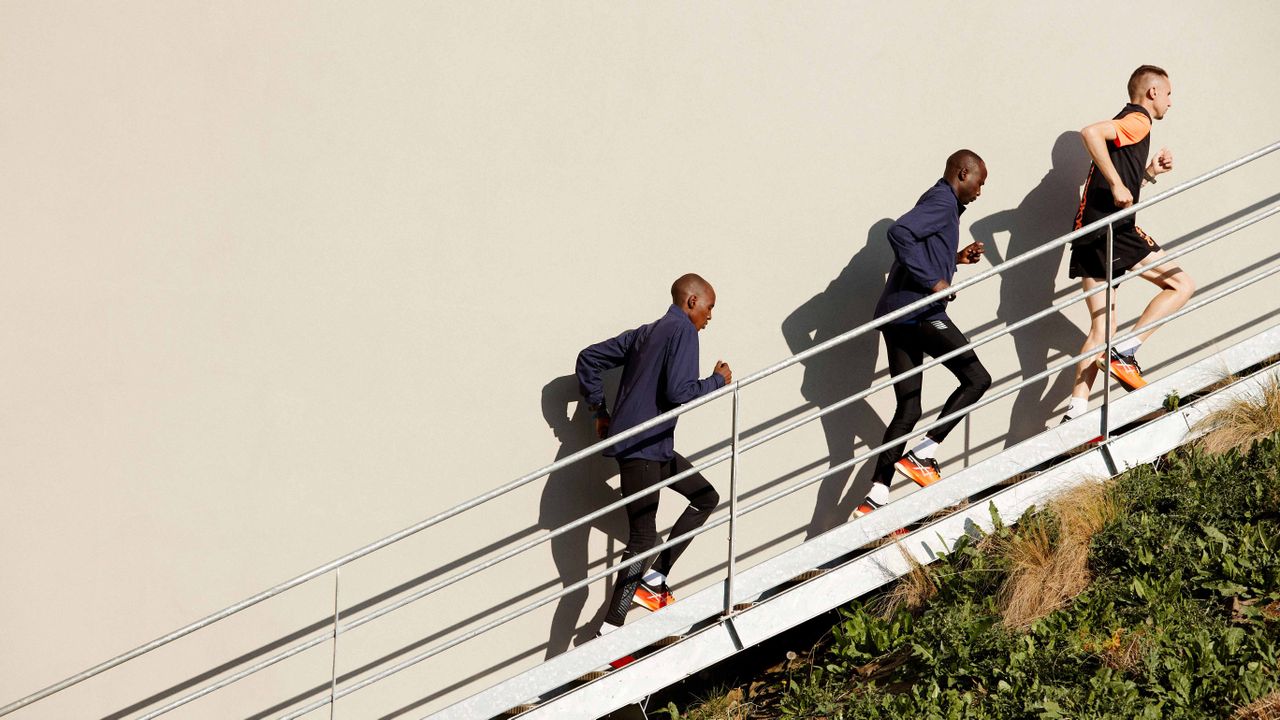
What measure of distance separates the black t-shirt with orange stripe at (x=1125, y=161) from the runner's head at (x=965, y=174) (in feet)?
2.08

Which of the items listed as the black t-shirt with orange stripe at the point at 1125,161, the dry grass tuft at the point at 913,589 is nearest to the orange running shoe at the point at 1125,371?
the black t-shirt with orange stripe at the point at 1125,161

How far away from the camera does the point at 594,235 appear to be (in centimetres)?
700

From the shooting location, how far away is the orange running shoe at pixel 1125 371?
6.87 meters

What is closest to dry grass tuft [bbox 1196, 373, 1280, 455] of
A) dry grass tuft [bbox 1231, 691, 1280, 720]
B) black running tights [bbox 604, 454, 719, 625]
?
dry grass tuft [bbox 1231, 691, 1280, 720]

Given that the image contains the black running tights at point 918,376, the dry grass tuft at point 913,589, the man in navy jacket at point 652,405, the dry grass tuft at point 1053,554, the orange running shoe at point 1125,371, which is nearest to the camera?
the dry grass tuft at point 1053,554

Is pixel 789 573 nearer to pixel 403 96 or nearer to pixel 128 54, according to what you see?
pixel 403 96

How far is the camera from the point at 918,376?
687cm

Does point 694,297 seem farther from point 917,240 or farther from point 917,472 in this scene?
point 917,472

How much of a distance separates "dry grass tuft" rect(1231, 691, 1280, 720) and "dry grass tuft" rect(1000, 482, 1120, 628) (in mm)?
966

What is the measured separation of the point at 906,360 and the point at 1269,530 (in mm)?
1759

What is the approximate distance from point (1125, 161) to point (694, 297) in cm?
224

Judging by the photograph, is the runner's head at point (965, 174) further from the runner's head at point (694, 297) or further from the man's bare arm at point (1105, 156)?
the runner's head at point (694, 297)

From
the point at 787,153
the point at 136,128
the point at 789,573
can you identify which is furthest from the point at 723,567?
Result: the point at 136,128

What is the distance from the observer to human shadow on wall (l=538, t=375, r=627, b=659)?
23.0 ft
